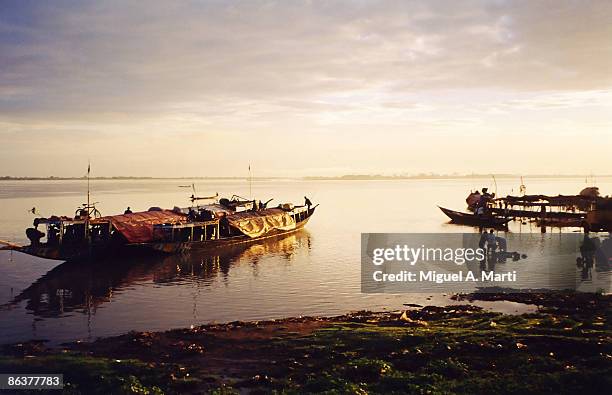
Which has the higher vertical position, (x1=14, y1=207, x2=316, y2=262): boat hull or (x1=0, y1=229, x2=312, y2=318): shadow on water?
(x1=14, y1=207, x2=316, y2=262): boat hull

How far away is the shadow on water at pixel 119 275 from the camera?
2914 cm

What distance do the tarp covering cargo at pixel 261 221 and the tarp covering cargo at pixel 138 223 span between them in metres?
7.61

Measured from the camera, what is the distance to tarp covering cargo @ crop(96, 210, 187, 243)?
44281mm

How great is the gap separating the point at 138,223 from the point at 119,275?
367 inches

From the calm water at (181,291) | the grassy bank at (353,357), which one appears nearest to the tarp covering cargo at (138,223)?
the calm water at (181,291)

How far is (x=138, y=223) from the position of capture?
46219mm

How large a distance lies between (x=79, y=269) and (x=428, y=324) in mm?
29972

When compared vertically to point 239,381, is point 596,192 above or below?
above

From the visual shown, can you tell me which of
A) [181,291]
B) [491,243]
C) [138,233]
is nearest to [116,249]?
[138,233]

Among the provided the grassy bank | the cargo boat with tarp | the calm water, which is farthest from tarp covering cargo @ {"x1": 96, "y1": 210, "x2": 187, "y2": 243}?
the grassy bank

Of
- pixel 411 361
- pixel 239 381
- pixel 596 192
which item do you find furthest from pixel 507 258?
pixel 596 192

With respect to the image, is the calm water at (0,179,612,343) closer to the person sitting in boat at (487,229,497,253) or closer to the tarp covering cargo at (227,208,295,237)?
the tarp covering cargo at (227,208,295,237)

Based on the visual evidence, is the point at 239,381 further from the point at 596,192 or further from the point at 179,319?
the point at 596,192

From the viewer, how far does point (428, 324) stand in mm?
21562
